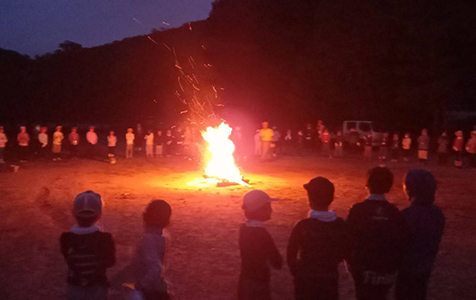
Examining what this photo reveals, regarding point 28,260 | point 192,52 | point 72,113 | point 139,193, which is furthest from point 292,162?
point 72,113

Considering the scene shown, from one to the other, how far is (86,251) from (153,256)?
0.53m

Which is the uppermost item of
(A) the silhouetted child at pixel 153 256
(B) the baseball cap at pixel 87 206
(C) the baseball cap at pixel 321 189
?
(C) the baseball cap at pixel 321 189

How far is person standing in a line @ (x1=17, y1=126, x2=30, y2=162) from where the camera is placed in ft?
71.7

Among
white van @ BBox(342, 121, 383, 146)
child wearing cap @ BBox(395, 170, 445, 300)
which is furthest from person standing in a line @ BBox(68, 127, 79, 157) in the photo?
child wearing cap @ BBox(395, 170, 445, 300)

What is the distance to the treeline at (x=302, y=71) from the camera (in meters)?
30.3

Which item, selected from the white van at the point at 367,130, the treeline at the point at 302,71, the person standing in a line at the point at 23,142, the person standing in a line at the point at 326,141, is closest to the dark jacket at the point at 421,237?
the person standing in a line at the point at 23,142

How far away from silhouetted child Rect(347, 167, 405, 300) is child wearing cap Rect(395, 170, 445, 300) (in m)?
0.14

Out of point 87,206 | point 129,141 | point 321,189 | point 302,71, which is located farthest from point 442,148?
point 87,206

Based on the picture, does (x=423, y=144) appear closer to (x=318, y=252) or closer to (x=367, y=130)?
(x=367, y=130)

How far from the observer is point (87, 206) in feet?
12.2

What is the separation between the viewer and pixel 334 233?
3.60 meters

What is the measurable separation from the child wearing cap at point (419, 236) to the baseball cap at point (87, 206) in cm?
256

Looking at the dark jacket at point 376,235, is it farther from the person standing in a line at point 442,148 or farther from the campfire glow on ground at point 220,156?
the person standing in a line at point 442,148

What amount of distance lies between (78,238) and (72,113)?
57.8 m
